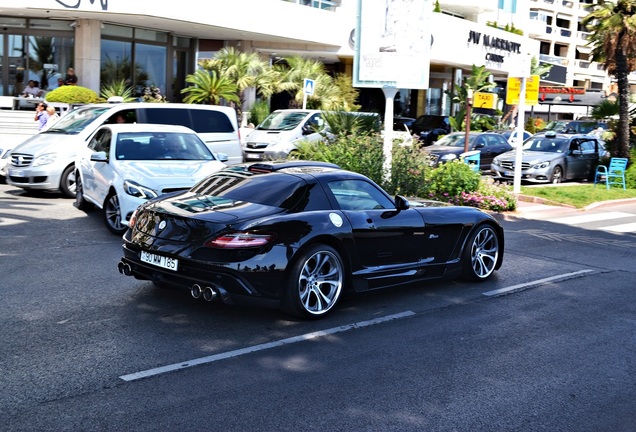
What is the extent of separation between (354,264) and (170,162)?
18.5ft

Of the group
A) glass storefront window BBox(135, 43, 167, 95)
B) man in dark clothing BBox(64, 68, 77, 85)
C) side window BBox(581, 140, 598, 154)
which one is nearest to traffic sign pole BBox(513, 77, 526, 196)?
side window BBox(581, 140, 598, 154)

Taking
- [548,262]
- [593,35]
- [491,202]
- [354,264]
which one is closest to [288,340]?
[354,264]

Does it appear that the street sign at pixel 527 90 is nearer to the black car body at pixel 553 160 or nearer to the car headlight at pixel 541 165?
the black car body at pixel 553 160

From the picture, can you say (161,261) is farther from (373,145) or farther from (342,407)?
(373,145)

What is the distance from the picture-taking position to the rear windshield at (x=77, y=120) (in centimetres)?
1597

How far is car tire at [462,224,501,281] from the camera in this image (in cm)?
923

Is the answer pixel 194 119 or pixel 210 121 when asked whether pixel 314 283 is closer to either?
pixel 194 119

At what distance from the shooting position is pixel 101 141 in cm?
1343

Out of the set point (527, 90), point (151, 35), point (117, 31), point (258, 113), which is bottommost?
point (258, 113)

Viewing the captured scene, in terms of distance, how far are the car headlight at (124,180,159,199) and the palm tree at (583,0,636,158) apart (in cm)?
1944

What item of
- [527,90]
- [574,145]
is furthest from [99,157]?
[574,145]

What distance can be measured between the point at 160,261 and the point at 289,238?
1.21m

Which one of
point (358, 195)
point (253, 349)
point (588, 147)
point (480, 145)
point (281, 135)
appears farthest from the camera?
point (480, 145)

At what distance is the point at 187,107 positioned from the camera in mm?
16469
